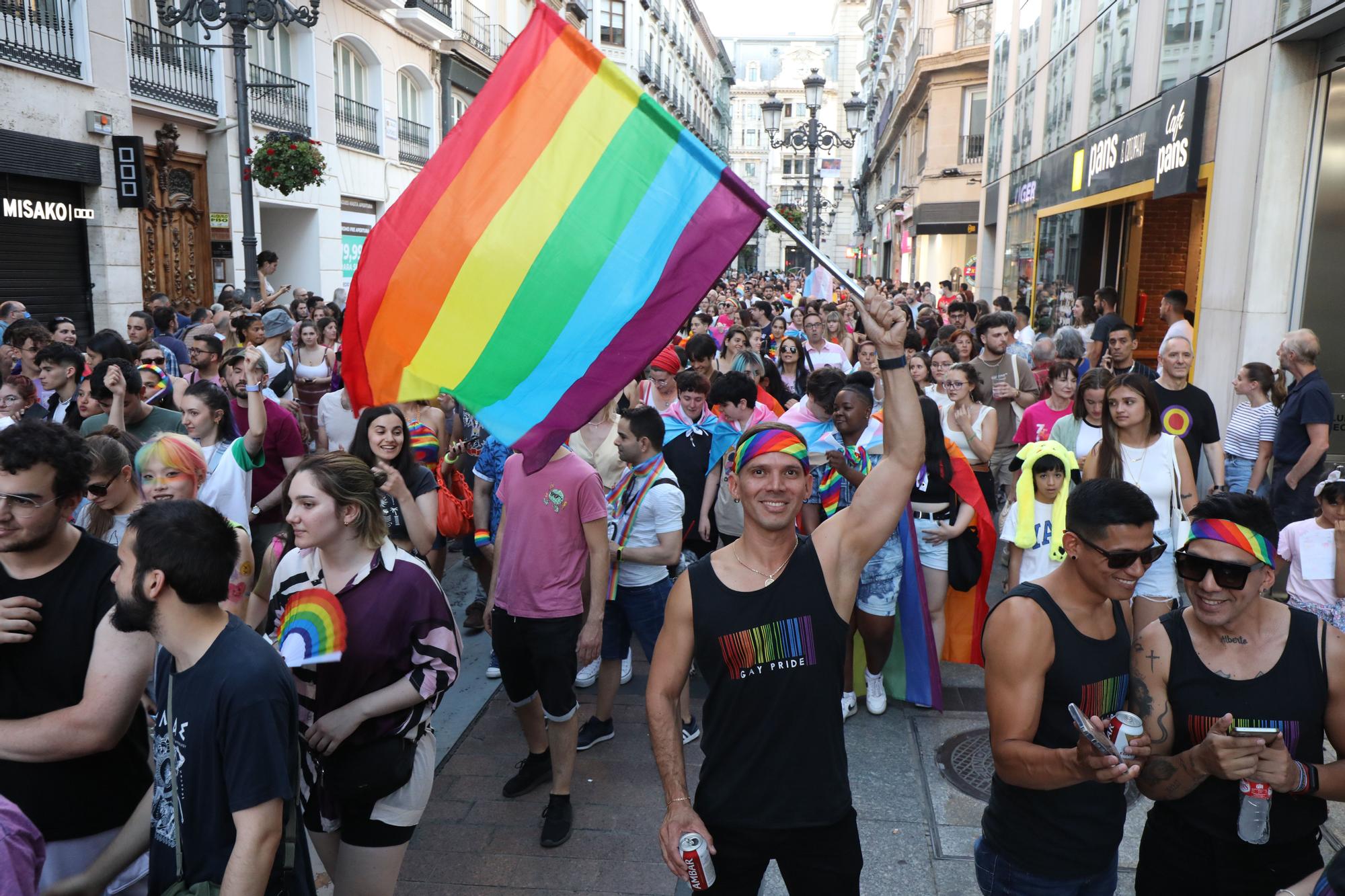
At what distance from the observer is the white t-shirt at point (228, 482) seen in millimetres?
4938

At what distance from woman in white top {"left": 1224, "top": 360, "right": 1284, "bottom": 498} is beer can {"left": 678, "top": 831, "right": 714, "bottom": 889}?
6.03 metres

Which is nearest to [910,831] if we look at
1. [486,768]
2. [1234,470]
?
[486,768]

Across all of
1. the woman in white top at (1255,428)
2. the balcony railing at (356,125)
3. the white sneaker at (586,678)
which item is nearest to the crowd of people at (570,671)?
the white sneaker at (586,678)

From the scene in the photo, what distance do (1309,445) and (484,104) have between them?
19.2ft

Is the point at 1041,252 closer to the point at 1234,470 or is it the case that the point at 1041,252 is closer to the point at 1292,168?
the point at 1292,168

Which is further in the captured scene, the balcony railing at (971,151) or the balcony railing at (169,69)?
the balcony railing at (971,151)

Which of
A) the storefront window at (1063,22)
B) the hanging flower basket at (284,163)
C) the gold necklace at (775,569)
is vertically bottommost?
the gold necklace at (775,569)

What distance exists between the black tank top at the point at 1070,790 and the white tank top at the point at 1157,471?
278cm

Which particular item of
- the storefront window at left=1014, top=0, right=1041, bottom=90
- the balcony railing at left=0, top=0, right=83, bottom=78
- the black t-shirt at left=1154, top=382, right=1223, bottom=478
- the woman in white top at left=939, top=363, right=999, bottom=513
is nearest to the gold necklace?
the woman in white top at left=939, top=363, right=999, bottom=513

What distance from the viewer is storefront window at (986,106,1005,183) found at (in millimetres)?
24562

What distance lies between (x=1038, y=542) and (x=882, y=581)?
32.6 inches

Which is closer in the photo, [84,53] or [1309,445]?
[1309,445]

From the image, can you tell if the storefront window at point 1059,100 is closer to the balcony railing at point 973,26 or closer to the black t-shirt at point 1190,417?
the black t-shirt at point 1190,417

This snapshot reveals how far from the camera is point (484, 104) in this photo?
12.7 ft
